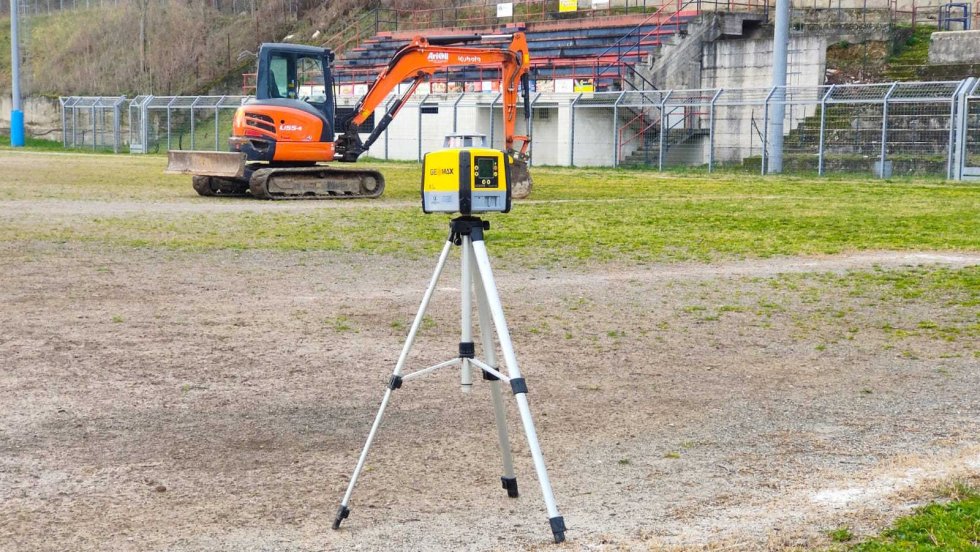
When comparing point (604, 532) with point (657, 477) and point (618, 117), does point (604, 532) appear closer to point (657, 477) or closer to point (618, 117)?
point (657, 477)

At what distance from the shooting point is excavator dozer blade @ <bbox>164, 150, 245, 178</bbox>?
24.5m

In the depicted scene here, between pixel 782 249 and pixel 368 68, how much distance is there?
38863 millimetres

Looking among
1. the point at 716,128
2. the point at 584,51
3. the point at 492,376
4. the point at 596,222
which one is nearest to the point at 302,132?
the point at 596,222

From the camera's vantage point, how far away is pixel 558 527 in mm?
4977

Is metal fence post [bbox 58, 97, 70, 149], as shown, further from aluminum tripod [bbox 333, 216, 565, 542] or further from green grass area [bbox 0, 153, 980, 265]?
aluminum tripod [bbox 333, 216, 565, 542]

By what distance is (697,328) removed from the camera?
10219mm

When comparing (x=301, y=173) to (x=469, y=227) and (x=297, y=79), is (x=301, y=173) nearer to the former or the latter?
(x=297, y=79)

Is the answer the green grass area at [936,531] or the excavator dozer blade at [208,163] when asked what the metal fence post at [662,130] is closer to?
the excavator dozer blade at [208,163]

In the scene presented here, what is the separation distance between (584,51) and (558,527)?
4334 centimetres

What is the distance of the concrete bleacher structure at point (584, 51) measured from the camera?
1753 inches

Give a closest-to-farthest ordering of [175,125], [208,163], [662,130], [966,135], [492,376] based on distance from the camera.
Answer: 1. [492,376]
2. [208,163]
3. [966,135]
4. [662,130]
5. [175,125]

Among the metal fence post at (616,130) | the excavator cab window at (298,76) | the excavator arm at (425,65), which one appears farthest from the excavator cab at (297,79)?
the metal fence post at (616,130)

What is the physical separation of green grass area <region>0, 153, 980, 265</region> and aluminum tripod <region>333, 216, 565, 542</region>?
A: 8.89m

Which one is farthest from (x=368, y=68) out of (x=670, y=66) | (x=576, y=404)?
(x=576, y=404)
